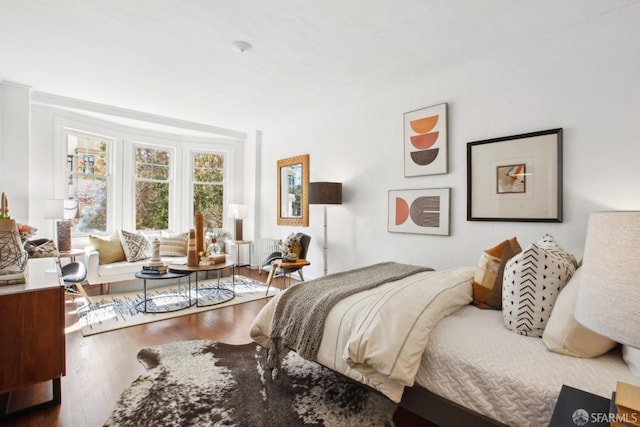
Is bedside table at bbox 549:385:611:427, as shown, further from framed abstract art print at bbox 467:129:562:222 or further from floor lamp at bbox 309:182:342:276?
floor lamp at bbox 309:182:342:276

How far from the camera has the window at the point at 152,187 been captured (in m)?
5.89

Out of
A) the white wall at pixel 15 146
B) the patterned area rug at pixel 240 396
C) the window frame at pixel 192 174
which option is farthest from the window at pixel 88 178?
the patterned area rug at pixel 240 396

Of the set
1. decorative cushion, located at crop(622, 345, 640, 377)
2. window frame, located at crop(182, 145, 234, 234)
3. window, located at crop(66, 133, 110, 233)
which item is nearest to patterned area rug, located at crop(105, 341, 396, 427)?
decorative cushion, located at crop(622, 345, 640, 377)

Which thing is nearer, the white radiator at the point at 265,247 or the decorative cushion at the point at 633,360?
the decorative cushion at the point at 633,360

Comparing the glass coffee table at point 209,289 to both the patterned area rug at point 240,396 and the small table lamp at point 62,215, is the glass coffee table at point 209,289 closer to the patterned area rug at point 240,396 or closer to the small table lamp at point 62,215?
the patterned area rug at point 240,396

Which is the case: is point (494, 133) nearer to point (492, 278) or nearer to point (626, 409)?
point (492, 278)

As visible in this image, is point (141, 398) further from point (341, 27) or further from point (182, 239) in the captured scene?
point (182, 239)

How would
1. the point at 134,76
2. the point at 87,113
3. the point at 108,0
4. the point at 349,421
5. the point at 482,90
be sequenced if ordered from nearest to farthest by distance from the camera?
the point at 349,421 → the point at 108,0 → the point at 482,90 → the point at 134,76 → the point at 87,113

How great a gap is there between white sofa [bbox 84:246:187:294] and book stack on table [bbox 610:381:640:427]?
15.3ft

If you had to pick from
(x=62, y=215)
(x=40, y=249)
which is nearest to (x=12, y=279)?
(x=40, y=249)

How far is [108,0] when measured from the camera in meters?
2.40

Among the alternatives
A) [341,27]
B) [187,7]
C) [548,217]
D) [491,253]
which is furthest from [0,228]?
[548,217]

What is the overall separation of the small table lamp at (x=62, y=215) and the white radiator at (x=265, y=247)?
283cm

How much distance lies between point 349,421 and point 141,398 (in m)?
1.33
